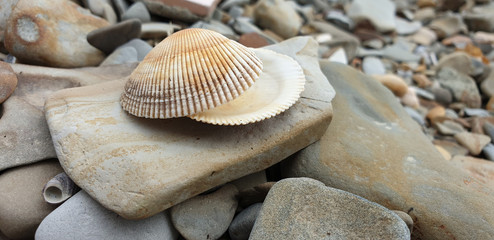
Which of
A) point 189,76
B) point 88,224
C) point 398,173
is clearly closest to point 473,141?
point 398,173

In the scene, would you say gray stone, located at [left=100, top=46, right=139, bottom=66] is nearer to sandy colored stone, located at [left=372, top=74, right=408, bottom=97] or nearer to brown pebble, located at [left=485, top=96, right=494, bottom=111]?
sandy colored stone, located at [left=372, top=74, right=408, bottom=97]

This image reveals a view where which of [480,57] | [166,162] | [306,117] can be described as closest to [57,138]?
[166,162]

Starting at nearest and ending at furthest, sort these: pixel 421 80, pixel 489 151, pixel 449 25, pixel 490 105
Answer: pixel 489 151, pixel 490 105, pixel 421 80, pixel 449 25

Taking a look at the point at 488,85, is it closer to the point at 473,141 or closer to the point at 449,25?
the point at 473,141

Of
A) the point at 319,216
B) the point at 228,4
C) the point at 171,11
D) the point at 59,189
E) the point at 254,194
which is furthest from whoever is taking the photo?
the point at 228,4

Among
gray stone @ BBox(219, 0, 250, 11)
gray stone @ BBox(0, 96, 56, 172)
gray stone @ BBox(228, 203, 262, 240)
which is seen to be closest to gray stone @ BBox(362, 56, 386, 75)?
gray stone @ BBox(219, 0, 250, 11)

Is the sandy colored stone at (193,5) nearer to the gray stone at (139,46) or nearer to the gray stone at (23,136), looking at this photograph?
the gray stone at (139,46)
